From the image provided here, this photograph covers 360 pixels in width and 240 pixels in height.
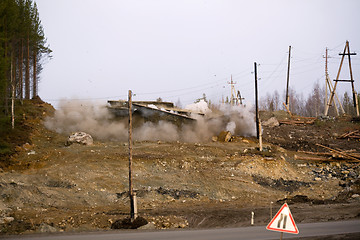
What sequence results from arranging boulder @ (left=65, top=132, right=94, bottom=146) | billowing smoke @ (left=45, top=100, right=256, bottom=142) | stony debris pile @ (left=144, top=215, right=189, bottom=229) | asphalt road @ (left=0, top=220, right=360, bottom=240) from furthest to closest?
billowing smoke @ (left=45, top=100, right=256, bottom=142) → boulder @ (left=65, top=132, right=94, bottom=146) → stony debris pile @ (left=144, top=215, right=189, bottom=229) → asphalt road @ (left=0, top=220, right=360, bottom=240)

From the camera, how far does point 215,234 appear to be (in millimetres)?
15227

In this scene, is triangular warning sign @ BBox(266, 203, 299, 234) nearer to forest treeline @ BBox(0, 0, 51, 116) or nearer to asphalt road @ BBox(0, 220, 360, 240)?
asphalt road @ BBox(0, 220, 360, 240)

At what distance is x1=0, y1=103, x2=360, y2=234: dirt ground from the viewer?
18.7m

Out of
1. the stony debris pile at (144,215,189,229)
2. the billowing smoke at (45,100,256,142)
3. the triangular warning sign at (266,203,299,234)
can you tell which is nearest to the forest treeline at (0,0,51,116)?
the billowing smoke at (45,100,256,142)

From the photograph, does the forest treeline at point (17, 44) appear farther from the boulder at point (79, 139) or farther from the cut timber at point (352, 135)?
the cut timber at point (352, 135)

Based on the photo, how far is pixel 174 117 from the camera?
41562mm

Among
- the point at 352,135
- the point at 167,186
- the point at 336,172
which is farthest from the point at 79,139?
the point at 352,135

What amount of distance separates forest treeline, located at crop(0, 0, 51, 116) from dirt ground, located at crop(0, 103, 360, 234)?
277 inches

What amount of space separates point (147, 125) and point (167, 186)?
16.3 m

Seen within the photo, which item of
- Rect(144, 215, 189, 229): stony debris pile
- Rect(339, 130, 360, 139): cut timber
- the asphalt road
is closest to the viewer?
the asphalt road

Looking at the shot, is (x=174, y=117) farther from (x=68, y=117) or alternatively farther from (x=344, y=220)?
(x=344, y=220)

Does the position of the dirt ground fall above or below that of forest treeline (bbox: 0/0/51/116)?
below

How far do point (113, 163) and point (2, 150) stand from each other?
8995 millimetres

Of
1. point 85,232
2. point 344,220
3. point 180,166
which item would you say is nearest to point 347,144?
point 180,166
